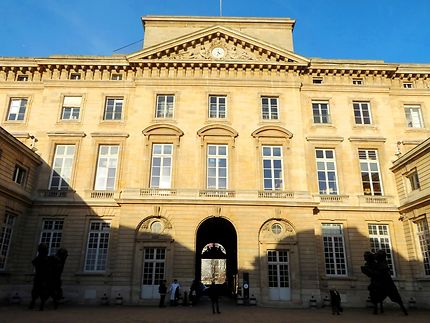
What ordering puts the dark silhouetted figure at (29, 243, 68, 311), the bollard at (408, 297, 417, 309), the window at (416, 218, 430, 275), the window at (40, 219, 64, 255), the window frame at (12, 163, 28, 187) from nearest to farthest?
the dark silhouetted figure at (29, 243, 68, 311) → the window at (416, 218, 430, 275) → the bollard at (408, 297, 417, 309) → the window frame at (12, 163, 28, 187) → the window at (40, 219, 64, 255)

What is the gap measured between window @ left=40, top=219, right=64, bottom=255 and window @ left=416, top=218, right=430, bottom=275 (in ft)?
82.7

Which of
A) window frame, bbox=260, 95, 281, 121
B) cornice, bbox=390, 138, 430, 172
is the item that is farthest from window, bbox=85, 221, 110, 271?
cornice, bbox=390, 138, 430, 172

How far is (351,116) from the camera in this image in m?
28.6

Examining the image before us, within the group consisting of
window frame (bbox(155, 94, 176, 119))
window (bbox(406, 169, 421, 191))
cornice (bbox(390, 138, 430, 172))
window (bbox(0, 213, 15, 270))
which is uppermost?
window frame (bbox(155, 94, 176, 119))

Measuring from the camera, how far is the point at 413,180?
25.0 m

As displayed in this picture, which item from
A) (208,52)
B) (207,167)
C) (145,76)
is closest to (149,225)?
(207,167)

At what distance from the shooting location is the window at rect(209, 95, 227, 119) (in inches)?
1101

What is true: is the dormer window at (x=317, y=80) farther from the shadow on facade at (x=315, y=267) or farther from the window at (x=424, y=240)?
the window at (x=424, y=240)

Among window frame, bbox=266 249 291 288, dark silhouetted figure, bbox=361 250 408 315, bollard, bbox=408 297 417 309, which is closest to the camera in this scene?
dark silhouetted figure, bbox=361 250 408 315

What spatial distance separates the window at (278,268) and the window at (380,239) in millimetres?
6657

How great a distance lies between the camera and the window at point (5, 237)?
2330 centimetres

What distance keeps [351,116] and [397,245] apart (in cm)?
1048

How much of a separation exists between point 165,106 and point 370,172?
1688 cm

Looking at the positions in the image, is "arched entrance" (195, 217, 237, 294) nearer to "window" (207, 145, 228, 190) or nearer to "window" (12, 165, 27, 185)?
"window" (207, 145, 228, 190)
